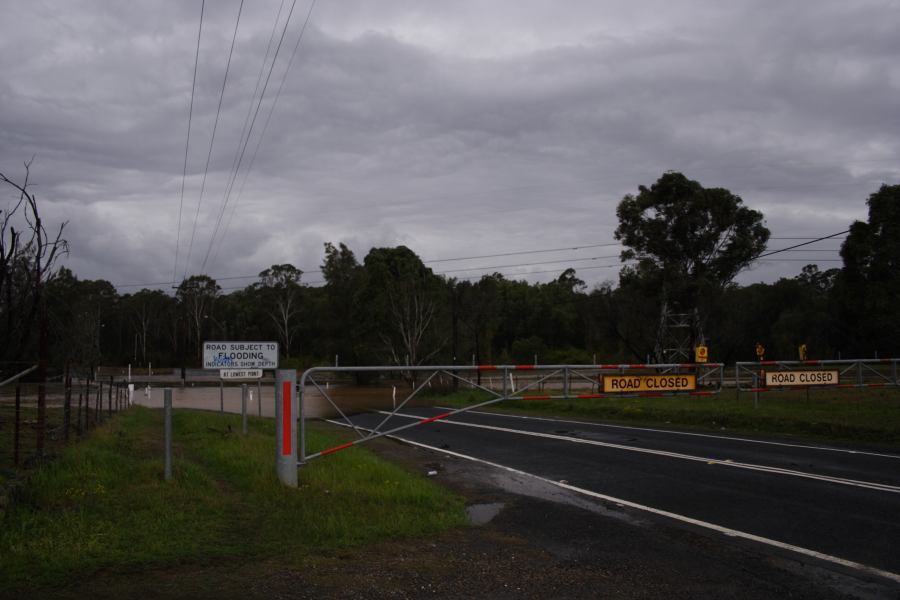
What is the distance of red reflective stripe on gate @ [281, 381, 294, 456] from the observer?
32.9 ft

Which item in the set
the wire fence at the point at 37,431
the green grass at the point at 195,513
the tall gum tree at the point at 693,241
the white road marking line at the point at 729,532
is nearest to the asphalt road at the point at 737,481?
the white road marking line at the point at 729,532

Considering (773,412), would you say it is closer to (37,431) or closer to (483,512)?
(483,512)

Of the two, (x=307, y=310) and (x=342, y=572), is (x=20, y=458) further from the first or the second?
(x=307, y=310)

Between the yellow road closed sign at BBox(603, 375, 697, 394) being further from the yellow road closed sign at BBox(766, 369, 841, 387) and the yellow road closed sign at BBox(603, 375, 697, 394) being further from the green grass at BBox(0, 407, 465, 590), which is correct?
the green grass at BBox(0, 407, 465, 590)

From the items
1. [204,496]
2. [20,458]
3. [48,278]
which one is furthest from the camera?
[48,278]

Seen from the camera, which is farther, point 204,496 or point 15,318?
point 15,318

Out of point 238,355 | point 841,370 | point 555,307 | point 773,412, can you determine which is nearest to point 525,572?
point 238,355

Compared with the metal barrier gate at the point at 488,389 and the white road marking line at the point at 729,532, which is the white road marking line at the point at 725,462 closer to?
the metal barrier gate at the point at 488,389

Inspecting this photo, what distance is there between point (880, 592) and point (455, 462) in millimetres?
9255

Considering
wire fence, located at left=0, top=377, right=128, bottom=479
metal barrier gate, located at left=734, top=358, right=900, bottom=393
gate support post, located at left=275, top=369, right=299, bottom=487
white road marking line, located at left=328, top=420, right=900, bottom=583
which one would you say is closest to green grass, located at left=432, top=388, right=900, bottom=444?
metal barrier gate, located at left=734, top=358, right=900, bottom=393

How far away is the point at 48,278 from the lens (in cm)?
1379

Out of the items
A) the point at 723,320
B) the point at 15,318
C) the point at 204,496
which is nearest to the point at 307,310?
the point at 723,320

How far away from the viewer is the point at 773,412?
883 inches

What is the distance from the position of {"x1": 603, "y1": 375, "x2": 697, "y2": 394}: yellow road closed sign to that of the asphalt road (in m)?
1.36
